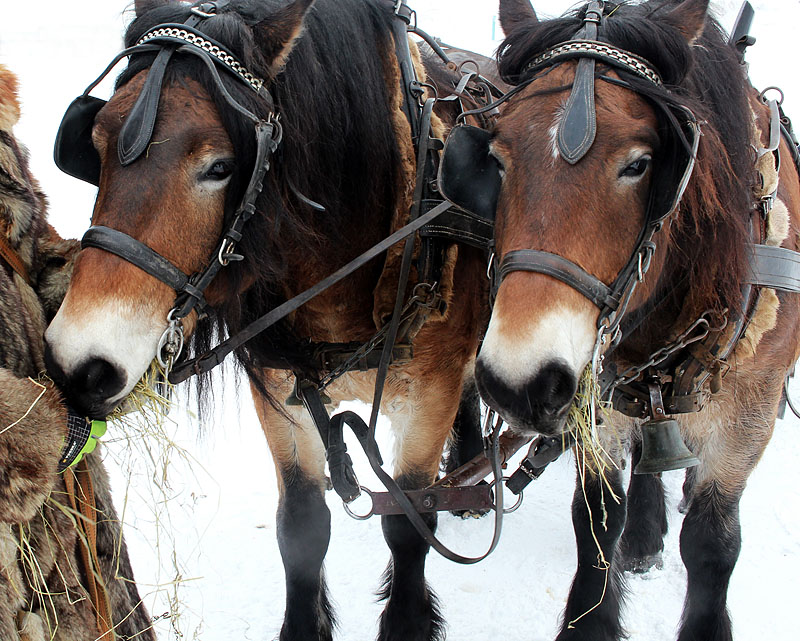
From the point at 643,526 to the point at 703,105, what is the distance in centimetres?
205

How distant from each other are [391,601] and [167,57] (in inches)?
74.3

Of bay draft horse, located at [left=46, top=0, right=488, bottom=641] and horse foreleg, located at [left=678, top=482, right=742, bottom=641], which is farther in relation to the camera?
horse foreleg, located at [left=678, top=482, right=742, bottom=641]

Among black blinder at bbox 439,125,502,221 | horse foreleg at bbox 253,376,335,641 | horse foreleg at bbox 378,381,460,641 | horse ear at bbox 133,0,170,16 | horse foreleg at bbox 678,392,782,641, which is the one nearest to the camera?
black blinder at bbox 439,125,502,221

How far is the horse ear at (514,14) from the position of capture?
174 centimetres

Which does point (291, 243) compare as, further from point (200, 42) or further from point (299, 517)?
point (299, 517)

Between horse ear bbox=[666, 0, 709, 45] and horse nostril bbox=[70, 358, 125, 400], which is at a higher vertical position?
horse ear bbox=[666, 0, 709, 45]

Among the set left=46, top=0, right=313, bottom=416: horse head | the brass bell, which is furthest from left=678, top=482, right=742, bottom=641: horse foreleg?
left=46, top=0, right=313, bottom=416: horse head

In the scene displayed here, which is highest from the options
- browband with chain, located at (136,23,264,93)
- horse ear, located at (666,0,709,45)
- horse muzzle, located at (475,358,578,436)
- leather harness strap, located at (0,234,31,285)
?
horse ear, located at (666,0,709,45)

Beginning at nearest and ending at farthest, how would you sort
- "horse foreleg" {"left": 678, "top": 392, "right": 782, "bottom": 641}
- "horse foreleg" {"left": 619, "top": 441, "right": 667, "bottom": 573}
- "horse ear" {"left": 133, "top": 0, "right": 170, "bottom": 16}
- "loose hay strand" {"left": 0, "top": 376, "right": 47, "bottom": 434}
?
"loose hay strand" {"left": 0, "top": 376, "right": 47, "bottom": 434} → "horse ear" {"left": 133, "top": 0, "right": 170, "bottom": 16} → "horse foreleg" {"left": 678, "top": 392, "right": 782, "bottom": 641} → "horse foreleg" {"left": 619, "top": 441, "right": 667, "bottom": 573}

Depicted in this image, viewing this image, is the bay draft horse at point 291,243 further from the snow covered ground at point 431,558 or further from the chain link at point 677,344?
the chain link at point 677,344

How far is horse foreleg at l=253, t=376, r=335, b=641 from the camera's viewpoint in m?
2.39

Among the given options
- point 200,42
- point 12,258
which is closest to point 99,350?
point 12,258

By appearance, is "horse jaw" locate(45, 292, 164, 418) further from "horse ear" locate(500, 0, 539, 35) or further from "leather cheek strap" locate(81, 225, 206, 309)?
"horse ear" locate(500, 0, 539, 35)

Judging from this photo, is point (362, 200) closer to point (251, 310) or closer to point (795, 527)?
point (251, 310)
